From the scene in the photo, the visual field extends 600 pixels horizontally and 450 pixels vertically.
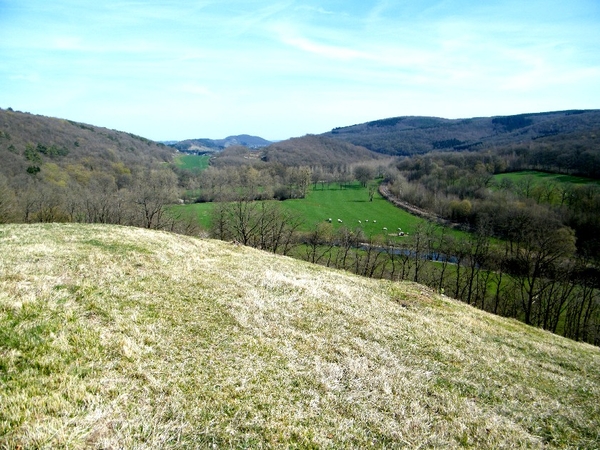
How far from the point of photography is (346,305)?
1587cm

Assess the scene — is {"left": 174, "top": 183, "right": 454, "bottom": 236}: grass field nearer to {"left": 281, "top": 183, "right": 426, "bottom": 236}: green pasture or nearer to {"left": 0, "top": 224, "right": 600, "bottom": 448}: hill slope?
{"left": 281, "top": 183, "right": 426, "bottom": 236}: green pasture

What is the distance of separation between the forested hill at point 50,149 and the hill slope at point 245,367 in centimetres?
8181

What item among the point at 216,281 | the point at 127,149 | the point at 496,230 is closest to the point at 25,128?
the point at 127,149

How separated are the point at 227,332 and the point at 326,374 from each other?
141 inches

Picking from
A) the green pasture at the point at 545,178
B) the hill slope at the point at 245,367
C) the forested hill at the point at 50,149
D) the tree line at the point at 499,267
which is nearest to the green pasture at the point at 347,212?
the tree line at the point at 499,267

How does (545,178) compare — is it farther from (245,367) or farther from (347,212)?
(245,367)

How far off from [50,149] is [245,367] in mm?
130692

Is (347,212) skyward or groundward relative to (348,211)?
groundward

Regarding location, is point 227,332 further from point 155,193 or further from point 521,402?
point 155,193

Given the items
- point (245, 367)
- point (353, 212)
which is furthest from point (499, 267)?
point (245, 367)

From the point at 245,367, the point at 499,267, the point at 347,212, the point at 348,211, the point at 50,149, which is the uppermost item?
the point at 50,149

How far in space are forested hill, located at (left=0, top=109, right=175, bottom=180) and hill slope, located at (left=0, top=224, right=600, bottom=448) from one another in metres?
81.8

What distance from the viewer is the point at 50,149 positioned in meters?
107

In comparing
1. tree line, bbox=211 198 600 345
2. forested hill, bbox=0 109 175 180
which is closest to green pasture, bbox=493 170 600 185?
tree line, bbox=211 198 600 345
